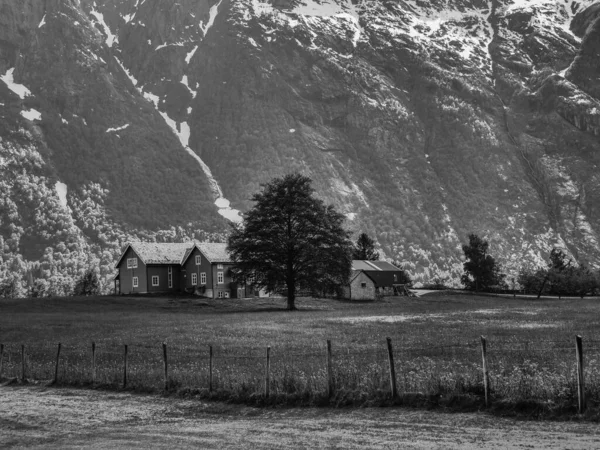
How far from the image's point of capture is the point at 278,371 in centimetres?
2778

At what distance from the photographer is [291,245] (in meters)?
93.9

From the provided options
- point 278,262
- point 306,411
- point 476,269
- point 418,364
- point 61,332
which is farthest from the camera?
point 476,269

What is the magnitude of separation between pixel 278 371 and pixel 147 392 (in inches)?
190

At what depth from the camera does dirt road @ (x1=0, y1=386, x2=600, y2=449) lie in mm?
16656

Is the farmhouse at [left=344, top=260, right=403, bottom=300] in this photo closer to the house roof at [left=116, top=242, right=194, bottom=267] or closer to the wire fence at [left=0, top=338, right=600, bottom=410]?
the house roof at [left=116, top=242, right=194, bottom=267]

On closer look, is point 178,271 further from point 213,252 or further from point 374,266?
point 374,266

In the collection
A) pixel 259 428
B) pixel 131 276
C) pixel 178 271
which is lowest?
pixel 259 428

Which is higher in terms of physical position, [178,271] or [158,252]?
[158,252]

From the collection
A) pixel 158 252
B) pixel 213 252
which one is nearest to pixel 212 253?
pixel 213 252

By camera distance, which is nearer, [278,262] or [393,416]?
[393,416]

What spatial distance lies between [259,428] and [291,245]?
2943 inches

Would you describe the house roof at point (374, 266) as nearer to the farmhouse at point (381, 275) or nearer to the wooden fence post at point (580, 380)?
the farmhouse at point (381, 275)

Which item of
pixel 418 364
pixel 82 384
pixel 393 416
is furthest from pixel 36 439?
pixel 418 364

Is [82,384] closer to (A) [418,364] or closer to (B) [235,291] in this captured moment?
(A) [418,364]
